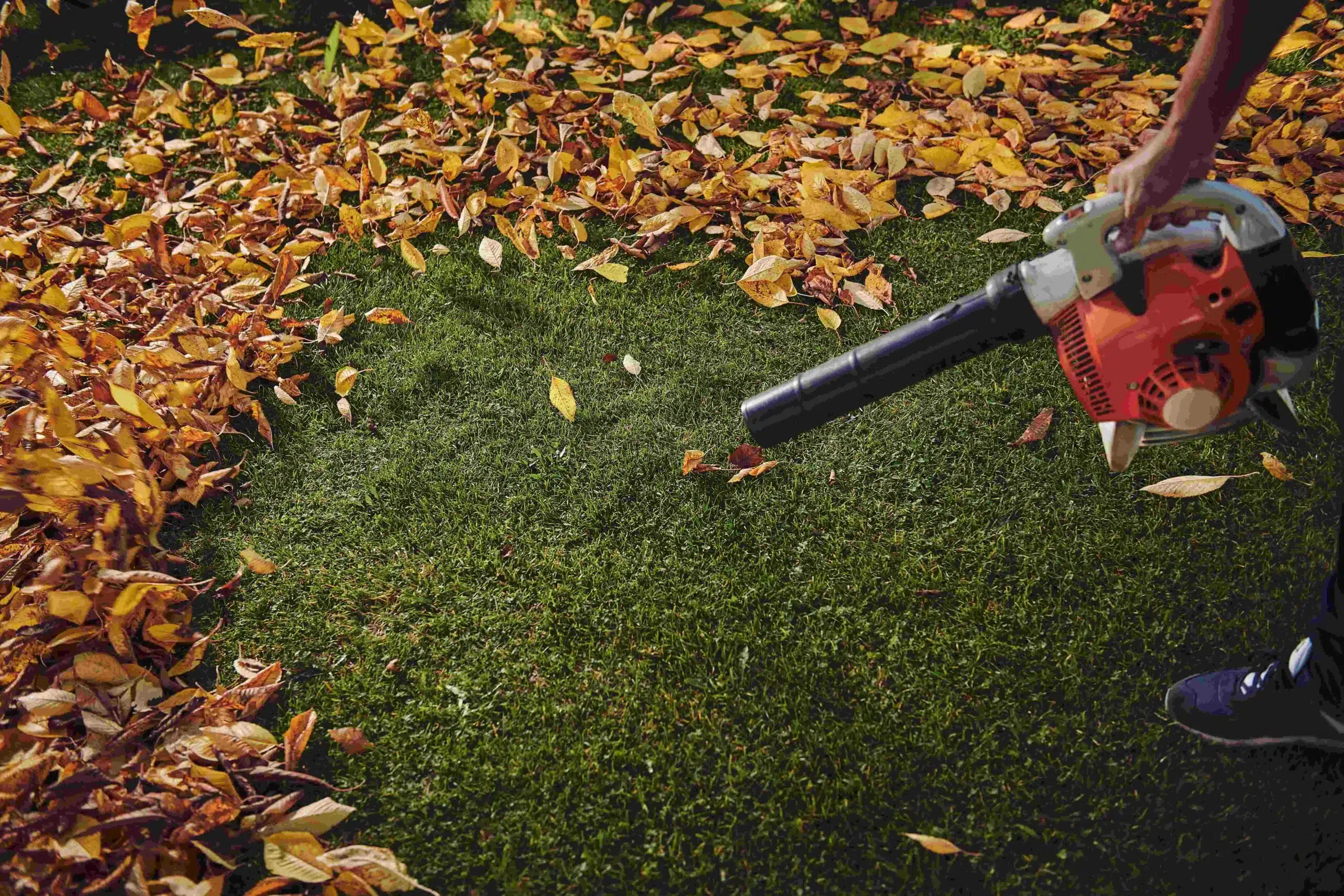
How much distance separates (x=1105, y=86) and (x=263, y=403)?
314 centimetres

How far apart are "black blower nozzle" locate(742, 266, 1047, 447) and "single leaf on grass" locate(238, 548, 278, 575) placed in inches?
50.6

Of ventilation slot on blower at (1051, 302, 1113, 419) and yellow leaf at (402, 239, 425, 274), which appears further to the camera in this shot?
yellow leaf at (402, 239, 425, 274)

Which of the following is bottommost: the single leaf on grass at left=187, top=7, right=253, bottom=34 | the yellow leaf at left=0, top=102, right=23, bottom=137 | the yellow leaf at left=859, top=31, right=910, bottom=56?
the yellow leaf at left=0, top=102, right=23, bottom=137

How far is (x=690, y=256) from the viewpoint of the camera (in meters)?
2.90

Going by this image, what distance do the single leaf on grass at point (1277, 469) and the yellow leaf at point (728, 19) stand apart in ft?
8.90

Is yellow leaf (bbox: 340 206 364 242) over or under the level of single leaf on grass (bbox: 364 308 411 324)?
over

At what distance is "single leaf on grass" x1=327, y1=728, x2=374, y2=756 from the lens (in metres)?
1.86

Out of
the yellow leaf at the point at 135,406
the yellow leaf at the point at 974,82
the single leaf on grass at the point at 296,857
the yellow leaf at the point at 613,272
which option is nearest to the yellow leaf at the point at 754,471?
the yellow leaf at the point at 613,272

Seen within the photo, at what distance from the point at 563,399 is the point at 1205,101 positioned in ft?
5.52

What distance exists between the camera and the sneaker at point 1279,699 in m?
1.57

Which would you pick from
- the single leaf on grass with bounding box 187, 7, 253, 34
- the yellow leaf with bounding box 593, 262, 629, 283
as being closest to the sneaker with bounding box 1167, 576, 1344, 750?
the yellow leaf with bounding box 593, 262, 629, 283

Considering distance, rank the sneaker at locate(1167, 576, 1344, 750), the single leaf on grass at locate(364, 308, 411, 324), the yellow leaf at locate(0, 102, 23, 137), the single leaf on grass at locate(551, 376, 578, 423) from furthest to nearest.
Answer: the yellow leaf at locate(0, 102, 23, 137) < the single leaf on grass at locate(364, 308, 411, 324) < the single leaf on grass at locate(551, 376, 578, 423) < the sneaker at locate(1167, 576, 1344, 750)

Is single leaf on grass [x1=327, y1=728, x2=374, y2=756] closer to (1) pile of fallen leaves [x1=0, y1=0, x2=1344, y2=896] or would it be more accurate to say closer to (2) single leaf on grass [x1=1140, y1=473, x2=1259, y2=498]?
(1) pile of fallen leaves [x1=0, y1=0, x2=1344, y2=896]

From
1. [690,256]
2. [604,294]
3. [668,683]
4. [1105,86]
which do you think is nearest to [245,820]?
[668,683]
